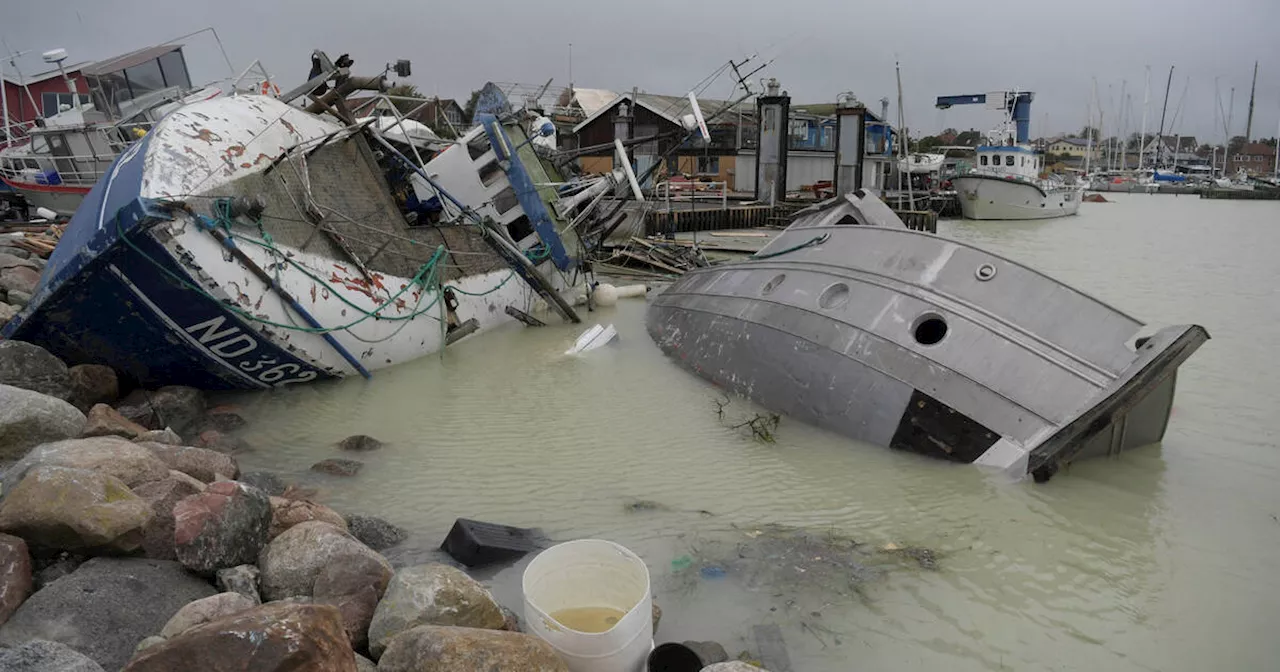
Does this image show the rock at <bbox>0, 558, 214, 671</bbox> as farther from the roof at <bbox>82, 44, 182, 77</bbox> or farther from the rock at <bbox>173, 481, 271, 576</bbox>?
the roof at <bbox>82, 44, 182, 77</bbox>

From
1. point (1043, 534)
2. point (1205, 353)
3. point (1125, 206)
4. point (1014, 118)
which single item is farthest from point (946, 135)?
point (1043, 534)

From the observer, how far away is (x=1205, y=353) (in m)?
11.8

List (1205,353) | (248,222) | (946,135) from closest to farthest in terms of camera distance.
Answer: (248,222)
(1205,353)
(946,135)

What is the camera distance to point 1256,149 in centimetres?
10975

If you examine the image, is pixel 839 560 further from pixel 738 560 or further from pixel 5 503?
pixel 5 503

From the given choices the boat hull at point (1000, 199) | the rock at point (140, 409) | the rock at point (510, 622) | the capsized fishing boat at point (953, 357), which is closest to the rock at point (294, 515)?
the rock at point (510, 622)

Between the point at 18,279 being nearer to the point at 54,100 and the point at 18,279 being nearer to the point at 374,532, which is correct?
the point at 374,532

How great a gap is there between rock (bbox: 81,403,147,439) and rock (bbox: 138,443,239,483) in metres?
0.50

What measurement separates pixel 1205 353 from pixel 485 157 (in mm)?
11788

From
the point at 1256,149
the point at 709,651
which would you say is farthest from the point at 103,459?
the point at 1256,149

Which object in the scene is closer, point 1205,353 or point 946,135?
point 1205,353

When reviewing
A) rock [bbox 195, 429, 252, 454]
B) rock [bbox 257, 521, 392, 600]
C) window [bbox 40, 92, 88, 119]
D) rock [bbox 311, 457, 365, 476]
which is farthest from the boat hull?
rock [bbox 257, 521, 392, 600]

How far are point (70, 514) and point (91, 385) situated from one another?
14.7ft

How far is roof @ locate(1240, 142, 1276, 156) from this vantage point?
108363 millimetres
